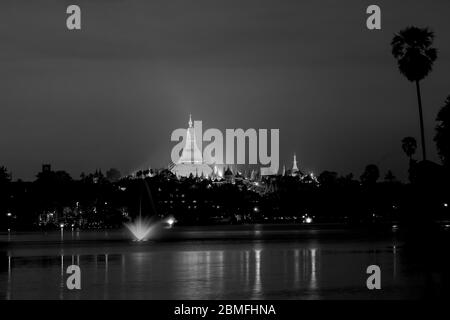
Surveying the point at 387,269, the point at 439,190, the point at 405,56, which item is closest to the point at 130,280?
the point at 387,269

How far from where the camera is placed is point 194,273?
4522 centimetres

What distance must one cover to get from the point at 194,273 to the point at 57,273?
23.2ft

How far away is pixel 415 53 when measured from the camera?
244 ft

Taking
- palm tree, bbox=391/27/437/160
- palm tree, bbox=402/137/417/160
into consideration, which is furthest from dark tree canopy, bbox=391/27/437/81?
palm tree, bbox=402/137/417/160

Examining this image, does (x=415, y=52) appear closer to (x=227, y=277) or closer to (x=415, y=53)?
(x=415, y=53)

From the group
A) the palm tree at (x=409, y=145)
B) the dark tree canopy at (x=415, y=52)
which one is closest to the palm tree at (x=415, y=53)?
the dark tree canopy at (x=415, y=52)

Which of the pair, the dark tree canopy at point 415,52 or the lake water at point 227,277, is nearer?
the lake water at point 227,277

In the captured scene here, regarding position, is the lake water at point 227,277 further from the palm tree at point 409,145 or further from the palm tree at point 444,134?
the palm tree at point 409,145

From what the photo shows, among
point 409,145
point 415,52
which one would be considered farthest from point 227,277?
point 409,145

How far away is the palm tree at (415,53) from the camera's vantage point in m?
73.9

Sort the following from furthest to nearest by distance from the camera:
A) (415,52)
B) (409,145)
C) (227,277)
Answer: (409,145), (415,52), (227,277)
